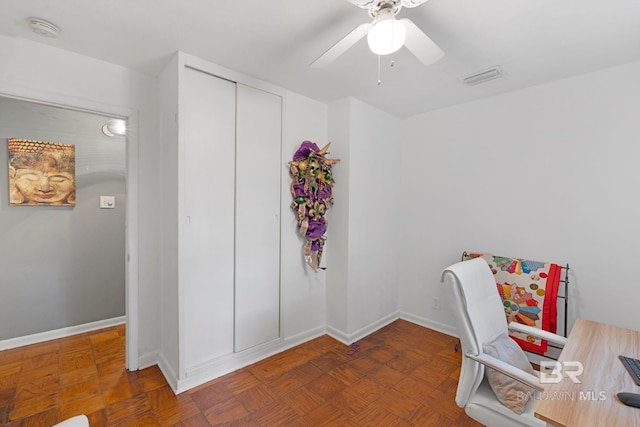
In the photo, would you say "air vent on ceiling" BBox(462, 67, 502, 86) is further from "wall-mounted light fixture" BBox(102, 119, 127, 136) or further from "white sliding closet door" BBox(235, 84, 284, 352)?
"wall-mounted light fixture" BBox(102, 119, 127, 136)

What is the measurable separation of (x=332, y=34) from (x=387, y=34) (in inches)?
24.9

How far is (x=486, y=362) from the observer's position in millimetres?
1216

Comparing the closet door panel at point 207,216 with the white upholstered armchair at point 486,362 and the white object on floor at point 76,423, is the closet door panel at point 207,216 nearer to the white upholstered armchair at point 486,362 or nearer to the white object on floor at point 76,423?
the white object on floor at point 76,423

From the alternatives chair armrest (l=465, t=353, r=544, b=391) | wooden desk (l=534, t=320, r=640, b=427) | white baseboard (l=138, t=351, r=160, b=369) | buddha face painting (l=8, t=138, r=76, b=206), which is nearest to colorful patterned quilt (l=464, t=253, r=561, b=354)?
wooden desk (l=534, t=320, r=640, b=427)

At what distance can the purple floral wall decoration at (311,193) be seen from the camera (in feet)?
8.73

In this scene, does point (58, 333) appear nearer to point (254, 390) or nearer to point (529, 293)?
point (254, 390)

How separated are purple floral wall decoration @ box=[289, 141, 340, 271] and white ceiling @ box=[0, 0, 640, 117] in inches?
26.4

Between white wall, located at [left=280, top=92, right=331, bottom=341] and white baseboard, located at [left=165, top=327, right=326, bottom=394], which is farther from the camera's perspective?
white wall, located at [left=280, top=92, right=331, bottom=341]

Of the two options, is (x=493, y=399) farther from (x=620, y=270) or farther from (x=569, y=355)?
(x=620, y=270)

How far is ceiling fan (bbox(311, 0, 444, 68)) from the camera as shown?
1232 mm

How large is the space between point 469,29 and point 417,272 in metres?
2.41

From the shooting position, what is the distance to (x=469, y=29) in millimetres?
1668

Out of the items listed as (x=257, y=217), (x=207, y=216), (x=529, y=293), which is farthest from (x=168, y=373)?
(x=529, y=293)

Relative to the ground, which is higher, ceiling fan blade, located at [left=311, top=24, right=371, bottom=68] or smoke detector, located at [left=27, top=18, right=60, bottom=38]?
smoke detector, located at [left=27, top=18, right=60, bottom=38]
